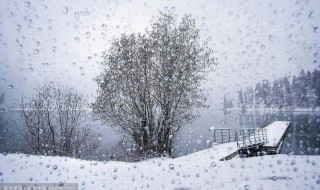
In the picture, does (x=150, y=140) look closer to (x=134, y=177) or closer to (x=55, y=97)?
(x=134, y=177)

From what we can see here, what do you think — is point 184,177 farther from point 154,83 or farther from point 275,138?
point 275,138

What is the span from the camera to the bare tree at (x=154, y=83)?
1281 centimetres

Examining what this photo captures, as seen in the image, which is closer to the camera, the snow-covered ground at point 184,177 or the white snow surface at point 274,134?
the snow-covered ground at point 184,177

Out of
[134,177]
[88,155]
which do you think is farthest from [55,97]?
[134,177]

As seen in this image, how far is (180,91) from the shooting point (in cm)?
1275

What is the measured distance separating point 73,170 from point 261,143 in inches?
501

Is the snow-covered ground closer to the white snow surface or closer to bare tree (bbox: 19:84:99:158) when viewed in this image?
the white snow surface

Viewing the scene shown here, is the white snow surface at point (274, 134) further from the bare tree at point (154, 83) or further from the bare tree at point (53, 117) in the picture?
the bare tree at point (53, 117)

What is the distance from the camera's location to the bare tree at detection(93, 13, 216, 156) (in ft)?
42.0

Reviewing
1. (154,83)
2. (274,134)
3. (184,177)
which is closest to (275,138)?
(274,134)

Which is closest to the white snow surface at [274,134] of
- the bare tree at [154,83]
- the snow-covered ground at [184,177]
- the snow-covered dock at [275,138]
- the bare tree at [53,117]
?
the snow-covered dock at [275,138]

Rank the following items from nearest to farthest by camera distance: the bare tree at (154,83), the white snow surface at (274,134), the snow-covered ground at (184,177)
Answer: the snow-covered ground at (184,177) → the bare tree at (154,83) → the white snow surface at (274,134)

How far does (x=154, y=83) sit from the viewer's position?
1280 cm

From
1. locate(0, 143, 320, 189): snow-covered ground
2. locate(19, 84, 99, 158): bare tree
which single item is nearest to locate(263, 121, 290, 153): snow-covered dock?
locate(0, 143, 320, 189): snow-covered ground
